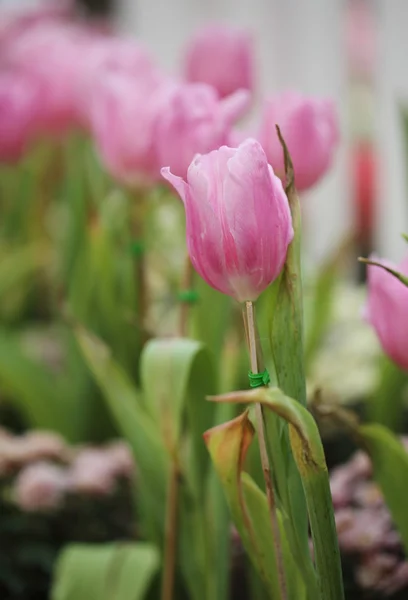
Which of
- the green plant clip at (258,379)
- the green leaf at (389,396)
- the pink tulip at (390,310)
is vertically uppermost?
the pink tulip at (390,310)

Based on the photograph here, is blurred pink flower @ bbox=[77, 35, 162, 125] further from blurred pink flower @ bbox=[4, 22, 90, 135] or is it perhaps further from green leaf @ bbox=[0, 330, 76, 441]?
green leaf @ bbox=[0, 330, 76, 441]

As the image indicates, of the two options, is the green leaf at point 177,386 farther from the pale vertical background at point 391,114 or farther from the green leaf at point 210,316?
the pale vertical background at point 391,114

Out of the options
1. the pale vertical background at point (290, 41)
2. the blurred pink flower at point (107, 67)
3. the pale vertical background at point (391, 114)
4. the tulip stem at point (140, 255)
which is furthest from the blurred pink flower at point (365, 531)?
the pale vertical background at point (290, 41)

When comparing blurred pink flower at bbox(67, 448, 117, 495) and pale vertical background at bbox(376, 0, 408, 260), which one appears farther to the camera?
pale vertical background at bbox(376, 0, 408, 260)

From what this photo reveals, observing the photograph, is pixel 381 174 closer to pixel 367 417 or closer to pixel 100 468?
pixel 367 417

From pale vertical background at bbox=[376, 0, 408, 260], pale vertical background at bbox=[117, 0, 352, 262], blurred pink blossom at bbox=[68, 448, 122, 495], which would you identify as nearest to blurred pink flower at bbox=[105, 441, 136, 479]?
blurred pink blossom at bbox=[68, 448, 122, 495]
